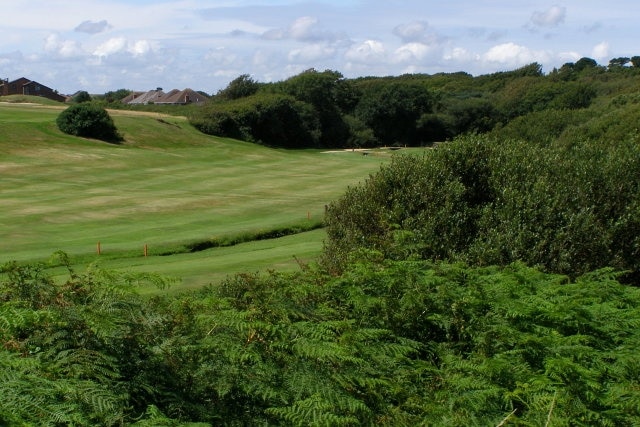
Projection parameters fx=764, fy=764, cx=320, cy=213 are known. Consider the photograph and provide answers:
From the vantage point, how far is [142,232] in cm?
3069

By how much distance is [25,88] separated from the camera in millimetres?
137000

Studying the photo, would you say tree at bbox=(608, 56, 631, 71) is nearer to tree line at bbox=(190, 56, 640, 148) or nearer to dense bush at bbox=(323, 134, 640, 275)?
→ tree line at bbox=(190, 56, 640, 148)

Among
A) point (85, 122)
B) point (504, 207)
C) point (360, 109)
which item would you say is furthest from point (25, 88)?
point (504, 207)

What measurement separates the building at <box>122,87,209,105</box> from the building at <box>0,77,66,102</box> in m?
15.5

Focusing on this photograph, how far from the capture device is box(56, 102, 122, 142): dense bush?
211 feet

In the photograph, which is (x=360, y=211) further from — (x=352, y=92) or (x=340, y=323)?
(x=352, y=92)

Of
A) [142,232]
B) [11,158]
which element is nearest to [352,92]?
[11,158]

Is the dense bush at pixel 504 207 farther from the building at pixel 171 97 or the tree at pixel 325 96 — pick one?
the building at pixel 171 97

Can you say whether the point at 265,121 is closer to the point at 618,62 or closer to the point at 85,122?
the point at 85,122

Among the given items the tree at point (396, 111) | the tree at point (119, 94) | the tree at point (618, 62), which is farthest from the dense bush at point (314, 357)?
the tree at point (119, 94)

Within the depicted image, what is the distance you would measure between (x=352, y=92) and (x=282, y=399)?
10506 centimetres

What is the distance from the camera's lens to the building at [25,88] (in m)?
130

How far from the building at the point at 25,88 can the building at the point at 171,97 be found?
15.5m

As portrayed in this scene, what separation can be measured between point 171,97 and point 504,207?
499 feet
